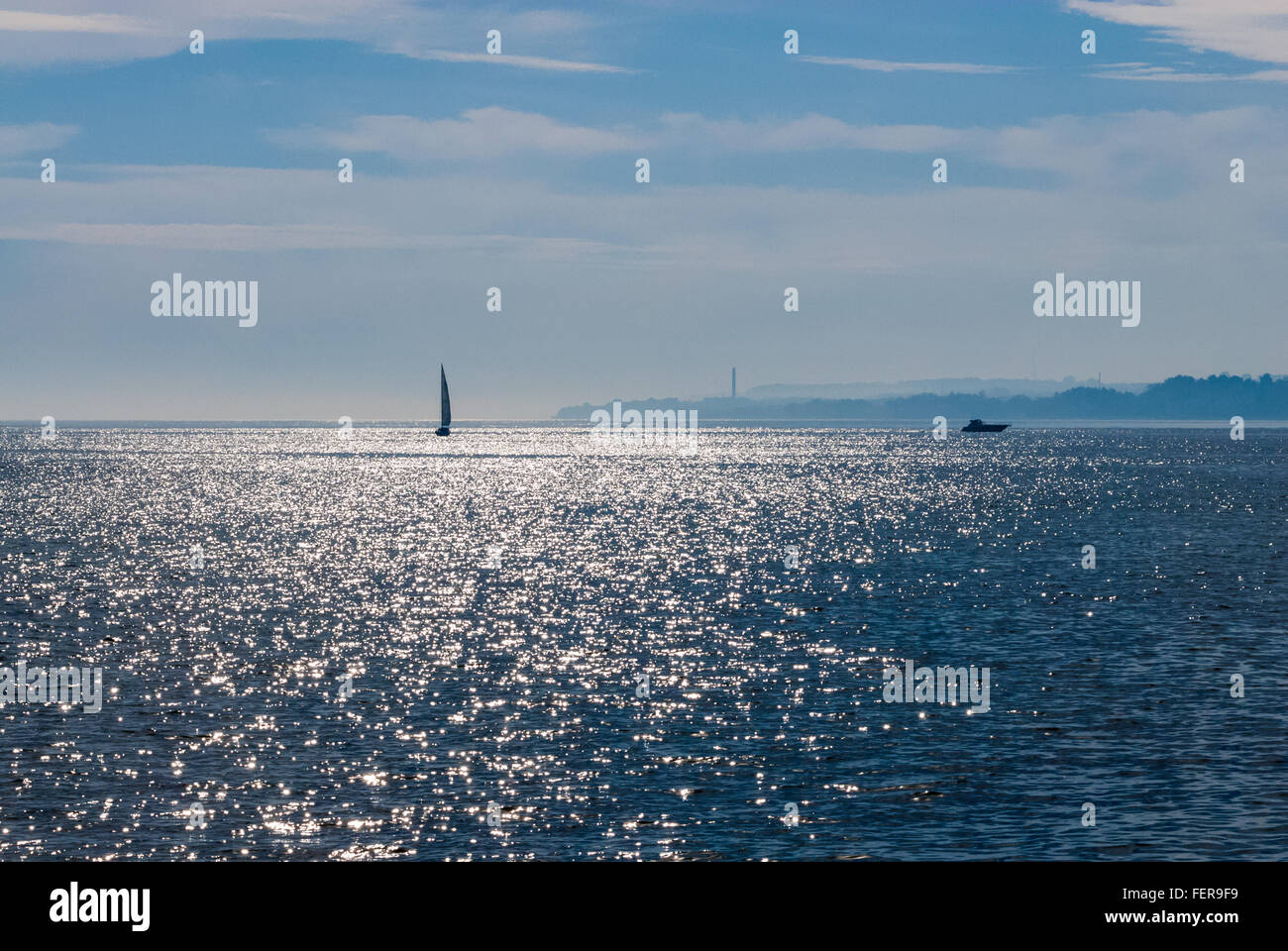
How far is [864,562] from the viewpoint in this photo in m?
95.9

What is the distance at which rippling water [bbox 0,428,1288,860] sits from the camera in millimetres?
30094

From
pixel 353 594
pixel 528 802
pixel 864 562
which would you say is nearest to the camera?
pixel 528 802

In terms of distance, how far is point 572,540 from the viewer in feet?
374

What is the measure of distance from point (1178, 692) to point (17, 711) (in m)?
37.2

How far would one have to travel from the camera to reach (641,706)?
1731 inches

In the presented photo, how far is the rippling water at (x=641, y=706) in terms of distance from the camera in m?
30.1

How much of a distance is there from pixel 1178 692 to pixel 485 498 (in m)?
142

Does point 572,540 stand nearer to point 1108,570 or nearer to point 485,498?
point 1108,570

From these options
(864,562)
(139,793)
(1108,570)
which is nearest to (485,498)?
(864,562)

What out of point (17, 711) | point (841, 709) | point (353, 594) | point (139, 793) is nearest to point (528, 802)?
point (139, 793)
